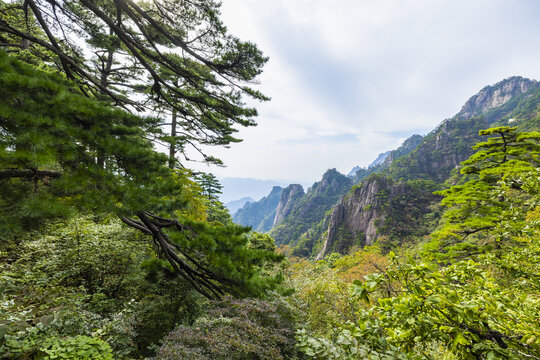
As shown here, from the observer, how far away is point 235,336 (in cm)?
277

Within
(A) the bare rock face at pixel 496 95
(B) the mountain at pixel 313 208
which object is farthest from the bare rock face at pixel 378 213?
(A) the bare rock face at pixel 496 95

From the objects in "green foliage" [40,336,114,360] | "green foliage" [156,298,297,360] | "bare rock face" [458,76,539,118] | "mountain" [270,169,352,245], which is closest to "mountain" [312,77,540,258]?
"mountain" [270,169,352,245]

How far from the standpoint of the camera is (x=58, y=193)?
2256 millimetres

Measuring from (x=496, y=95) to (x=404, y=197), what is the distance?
10459cm

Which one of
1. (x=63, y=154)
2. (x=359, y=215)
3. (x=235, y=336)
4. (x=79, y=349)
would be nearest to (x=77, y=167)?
(x=63, y=154)

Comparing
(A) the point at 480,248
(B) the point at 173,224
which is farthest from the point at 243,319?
(A) the point at 480,248

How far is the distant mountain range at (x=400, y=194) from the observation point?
4721 cm

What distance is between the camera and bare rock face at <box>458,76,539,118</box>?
9500 centimetres

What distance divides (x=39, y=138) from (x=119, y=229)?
4772mm

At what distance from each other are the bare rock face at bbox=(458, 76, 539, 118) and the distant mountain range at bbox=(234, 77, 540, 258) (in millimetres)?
316

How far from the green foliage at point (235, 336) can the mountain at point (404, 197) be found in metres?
43.9

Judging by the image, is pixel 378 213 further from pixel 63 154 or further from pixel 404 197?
pixel 63 154

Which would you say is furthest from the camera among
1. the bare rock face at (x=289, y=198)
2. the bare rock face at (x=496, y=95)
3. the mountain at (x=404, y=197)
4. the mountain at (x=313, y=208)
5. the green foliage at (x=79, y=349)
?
the bare rock face at (x=289, y=198)

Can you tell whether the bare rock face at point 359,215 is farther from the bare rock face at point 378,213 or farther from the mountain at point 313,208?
the mountain at point 313,208
